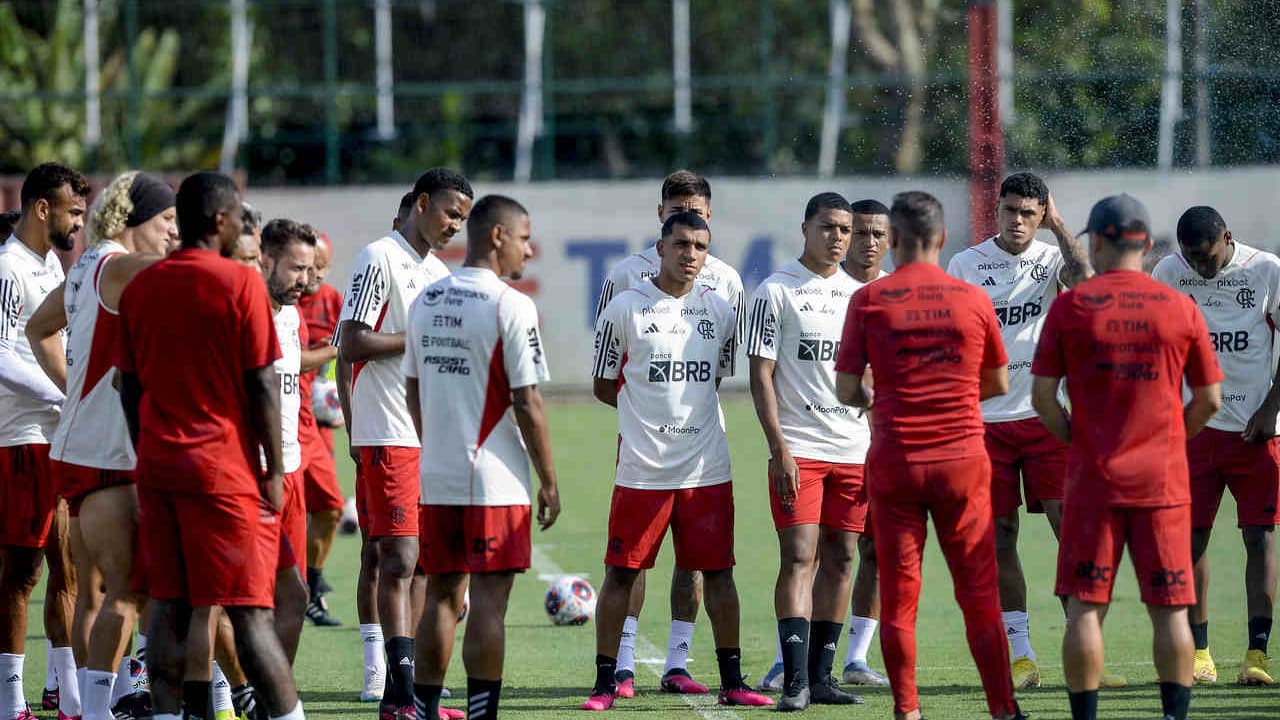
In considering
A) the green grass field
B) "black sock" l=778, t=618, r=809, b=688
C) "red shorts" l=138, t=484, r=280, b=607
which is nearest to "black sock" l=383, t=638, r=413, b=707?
the green grass field

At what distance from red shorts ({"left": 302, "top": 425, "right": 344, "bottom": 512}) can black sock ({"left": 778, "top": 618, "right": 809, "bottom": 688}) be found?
12.8 feet

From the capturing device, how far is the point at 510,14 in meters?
32.6

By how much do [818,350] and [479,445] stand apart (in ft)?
7.51

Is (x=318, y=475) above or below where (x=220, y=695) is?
above

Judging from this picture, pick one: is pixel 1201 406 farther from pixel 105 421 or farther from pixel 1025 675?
pixel 105 421

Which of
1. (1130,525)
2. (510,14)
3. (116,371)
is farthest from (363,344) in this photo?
(510,14)

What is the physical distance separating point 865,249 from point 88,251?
394cm

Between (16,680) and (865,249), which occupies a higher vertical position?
(865,249)

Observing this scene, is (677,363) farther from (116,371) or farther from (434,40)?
(434,40)

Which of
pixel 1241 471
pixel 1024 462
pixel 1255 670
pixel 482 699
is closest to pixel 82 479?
pixel 482 699

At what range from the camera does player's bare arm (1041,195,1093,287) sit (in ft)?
27.5

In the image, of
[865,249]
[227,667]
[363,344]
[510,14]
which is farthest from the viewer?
[510,14]

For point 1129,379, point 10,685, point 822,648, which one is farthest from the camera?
point 822,648

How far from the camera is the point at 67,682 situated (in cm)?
792
